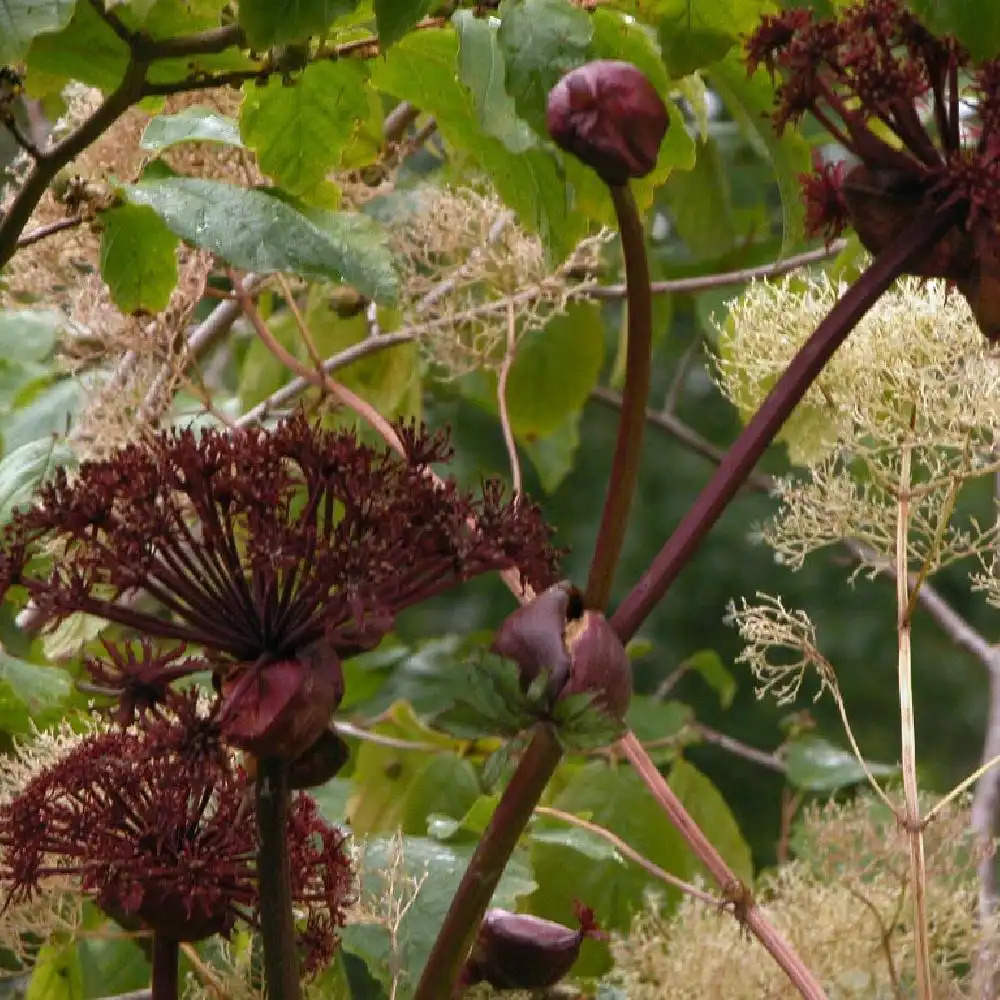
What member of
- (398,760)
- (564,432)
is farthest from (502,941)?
(564,432)

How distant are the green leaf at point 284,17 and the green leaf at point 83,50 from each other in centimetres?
12

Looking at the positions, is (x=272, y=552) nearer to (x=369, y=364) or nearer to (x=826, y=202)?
(x=826, y=202)

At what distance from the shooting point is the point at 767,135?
0.60 metres

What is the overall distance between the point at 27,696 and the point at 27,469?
0.11 metres

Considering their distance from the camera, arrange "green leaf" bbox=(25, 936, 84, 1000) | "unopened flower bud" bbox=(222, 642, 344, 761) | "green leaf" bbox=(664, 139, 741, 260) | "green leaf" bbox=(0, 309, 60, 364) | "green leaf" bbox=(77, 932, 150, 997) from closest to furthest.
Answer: "unopened flower bud" bbox=(222, 642, 344, 761), "green leaf" bbox=(25, 936, 84, 1000), "green leaf" bbox=(77, 932, 150, 997), "green leaf" bbox=(0, 309, 60, 364), "green leaf" bbox=(664, 139, 741, 260)

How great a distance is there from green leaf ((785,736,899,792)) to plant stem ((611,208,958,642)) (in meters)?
0.79

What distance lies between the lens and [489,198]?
85cm

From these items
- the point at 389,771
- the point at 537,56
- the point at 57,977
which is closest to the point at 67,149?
the point at 537,56

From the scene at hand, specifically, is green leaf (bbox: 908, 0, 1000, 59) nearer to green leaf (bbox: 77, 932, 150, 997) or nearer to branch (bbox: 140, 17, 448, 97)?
branch (bbox: 140, 17, 448, 97)

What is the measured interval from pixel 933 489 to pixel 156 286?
29 centimetres

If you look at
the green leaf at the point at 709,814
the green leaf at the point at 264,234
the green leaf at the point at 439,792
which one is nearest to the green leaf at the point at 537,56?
the green leaf at the point at 264,234

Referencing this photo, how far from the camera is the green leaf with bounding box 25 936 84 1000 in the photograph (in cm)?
67

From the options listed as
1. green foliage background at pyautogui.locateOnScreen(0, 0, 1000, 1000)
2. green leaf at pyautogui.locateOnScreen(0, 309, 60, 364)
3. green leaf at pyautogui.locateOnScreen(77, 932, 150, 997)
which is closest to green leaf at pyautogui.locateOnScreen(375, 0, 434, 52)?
green foliage background at pyautogui.locateOnScreen(0, 0, 1000, 1000)

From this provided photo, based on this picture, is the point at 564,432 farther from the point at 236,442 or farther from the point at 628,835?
the point at 236,442
